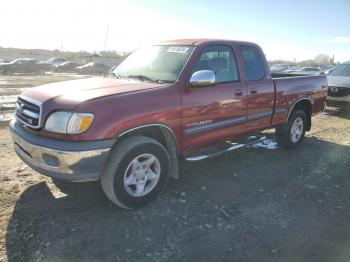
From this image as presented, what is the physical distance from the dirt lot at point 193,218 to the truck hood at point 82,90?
124 centimetres

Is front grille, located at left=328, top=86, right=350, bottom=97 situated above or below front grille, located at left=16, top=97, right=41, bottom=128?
below

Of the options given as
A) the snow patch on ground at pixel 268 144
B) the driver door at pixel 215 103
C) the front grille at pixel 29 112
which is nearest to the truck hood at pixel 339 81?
the snow patch on ground at pixel 268 144

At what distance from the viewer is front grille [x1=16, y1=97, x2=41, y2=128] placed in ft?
12.6

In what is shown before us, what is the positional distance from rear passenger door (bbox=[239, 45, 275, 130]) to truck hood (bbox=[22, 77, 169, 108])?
1.79 meters

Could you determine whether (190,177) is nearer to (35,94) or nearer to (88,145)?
(88,145)

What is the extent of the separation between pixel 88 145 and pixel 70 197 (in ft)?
3.69

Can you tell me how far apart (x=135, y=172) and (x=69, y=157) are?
831mm

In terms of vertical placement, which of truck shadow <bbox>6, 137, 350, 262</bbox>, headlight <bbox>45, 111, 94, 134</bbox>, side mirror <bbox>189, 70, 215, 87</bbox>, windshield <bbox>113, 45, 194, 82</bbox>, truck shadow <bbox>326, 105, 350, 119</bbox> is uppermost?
windshield <bbox>113, 45, 194, 82</bbox>

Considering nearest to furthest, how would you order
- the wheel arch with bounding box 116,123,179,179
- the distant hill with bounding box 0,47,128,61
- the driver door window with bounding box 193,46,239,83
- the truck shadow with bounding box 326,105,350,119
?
1. the wheel arch with bounding box 116,123,179,179
2. the driver door window with bounding box 193,46,239,83
3. the truck shadow with bounding box 326,105,350,119
4. the distant hill with bounding box 0,47,128,61

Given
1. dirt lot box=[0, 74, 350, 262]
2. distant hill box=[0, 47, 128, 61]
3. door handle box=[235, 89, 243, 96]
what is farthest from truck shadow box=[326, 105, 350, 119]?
distant hill box=[0, 47, 128, 61]

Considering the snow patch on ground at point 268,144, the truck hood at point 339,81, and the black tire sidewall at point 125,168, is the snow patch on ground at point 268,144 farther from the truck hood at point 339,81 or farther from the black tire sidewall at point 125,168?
the truck hood at point 339,81

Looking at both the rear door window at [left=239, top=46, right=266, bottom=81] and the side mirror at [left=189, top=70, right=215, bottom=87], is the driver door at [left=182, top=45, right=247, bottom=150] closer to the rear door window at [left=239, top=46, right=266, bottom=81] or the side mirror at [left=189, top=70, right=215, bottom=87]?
the side mirror at [left=189, top=70, right=215, bottom=87]

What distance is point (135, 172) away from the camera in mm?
4094

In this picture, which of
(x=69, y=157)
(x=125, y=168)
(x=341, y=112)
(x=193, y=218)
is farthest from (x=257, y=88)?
(x=341, y=112)
